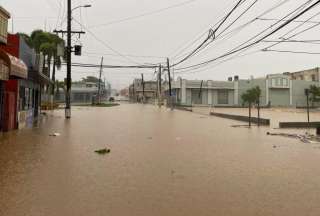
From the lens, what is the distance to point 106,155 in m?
12.1

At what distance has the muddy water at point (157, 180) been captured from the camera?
21.1ft

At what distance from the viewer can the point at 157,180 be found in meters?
8.52

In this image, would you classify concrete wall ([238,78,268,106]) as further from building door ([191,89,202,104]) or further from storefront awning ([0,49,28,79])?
storefront awning ([0,49,28,79])

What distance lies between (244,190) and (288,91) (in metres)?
83.4

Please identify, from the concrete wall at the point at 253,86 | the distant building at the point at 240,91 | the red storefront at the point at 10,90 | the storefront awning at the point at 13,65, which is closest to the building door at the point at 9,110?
the red storefront at the point at 10,90

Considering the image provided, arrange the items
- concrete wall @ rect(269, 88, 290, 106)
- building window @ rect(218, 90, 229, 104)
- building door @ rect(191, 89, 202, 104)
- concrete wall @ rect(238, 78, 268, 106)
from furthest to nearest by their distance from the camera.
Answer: building window @ rect(218, 90, 229, 104)
building door @ rect(191, 89, 202, 104)
concrete wall @ rect(269, 88, 290, 106)
concrete wall @ rect(238, 78, 268, 106)

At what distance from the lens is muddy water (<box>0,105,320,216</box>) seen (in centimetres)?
643

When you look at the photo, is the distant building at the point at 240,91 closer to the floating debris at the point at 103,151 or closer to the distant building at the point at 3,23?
the distant building at the point at 3,23

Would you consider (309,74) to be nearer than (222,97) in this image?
No

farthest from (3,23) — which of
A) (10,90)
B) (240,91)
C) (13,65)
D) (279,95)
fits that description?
(279,95)

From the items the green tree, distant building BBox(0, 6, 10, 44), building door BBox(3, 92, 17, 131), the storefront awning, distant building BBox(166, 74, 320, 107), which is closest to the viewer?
the storefront awning

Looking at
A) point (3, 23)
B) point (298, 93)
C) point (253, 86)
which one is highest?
point (253, 86)

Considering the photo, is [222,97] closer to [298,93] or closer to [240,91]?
[240,91]

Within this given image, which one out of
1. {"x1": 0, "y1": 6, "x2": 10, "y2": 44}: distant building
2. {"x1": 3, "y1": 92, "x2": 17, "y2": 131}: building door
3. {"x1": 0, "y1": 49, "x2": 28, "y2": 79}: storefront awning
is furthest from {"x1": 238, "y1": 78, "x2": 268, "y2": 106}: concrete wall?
{"x1": 0, "y1": 6, "x2": 10, "y2": 44}: distant building
